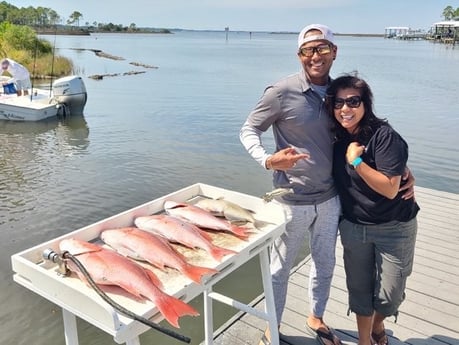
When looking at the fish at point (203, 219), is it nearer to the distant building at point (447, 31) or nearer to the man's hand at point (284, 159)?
the man's hand at point (284, 159)

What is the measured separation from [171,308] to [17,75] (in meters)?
14.7

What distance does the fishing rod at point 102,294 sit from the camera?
1440 mm

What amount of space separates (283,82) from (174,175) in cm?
700

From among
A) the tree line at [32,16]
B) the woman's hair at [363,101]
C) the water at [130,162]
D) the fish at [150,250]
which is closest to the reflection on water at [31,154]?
the water at [130,162]

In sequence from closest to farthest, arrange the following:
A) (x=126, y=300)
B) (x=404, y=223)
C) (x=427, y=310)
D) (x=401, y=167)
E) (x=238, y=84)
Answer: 1. (x=126, y=300)
2. (x=401, y=167)
3. (x=404, y=223)
4. (x=427, y=310)
5. (x=238, y=84)

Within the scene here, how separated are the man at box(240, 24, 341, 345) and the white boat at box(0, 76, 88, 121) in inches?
491

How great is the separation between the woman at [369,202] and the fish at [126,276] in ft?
3.74

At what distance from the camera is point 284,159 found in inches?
88.9

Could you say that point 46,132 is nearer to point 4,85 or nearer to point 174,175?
point 4,85

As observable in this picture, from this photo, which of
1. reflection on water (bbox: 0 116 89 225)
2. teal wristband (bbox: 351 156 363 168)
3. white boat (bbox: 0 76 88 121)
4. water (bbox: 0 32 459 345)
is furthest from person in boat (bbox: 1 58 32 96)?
teal wristband (bbox: 351 156 363 168)

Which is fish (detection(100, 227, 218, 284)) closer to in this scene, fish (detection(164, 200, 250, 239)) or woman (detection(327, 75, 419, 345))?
fish (detection(164, 200, 250, 239))

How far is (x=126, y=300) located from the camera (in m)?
1.60

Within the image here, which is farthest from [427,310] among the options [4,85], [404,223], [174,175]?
[4,85]

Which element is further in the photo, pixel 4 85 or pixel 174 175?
pixel 4 85
